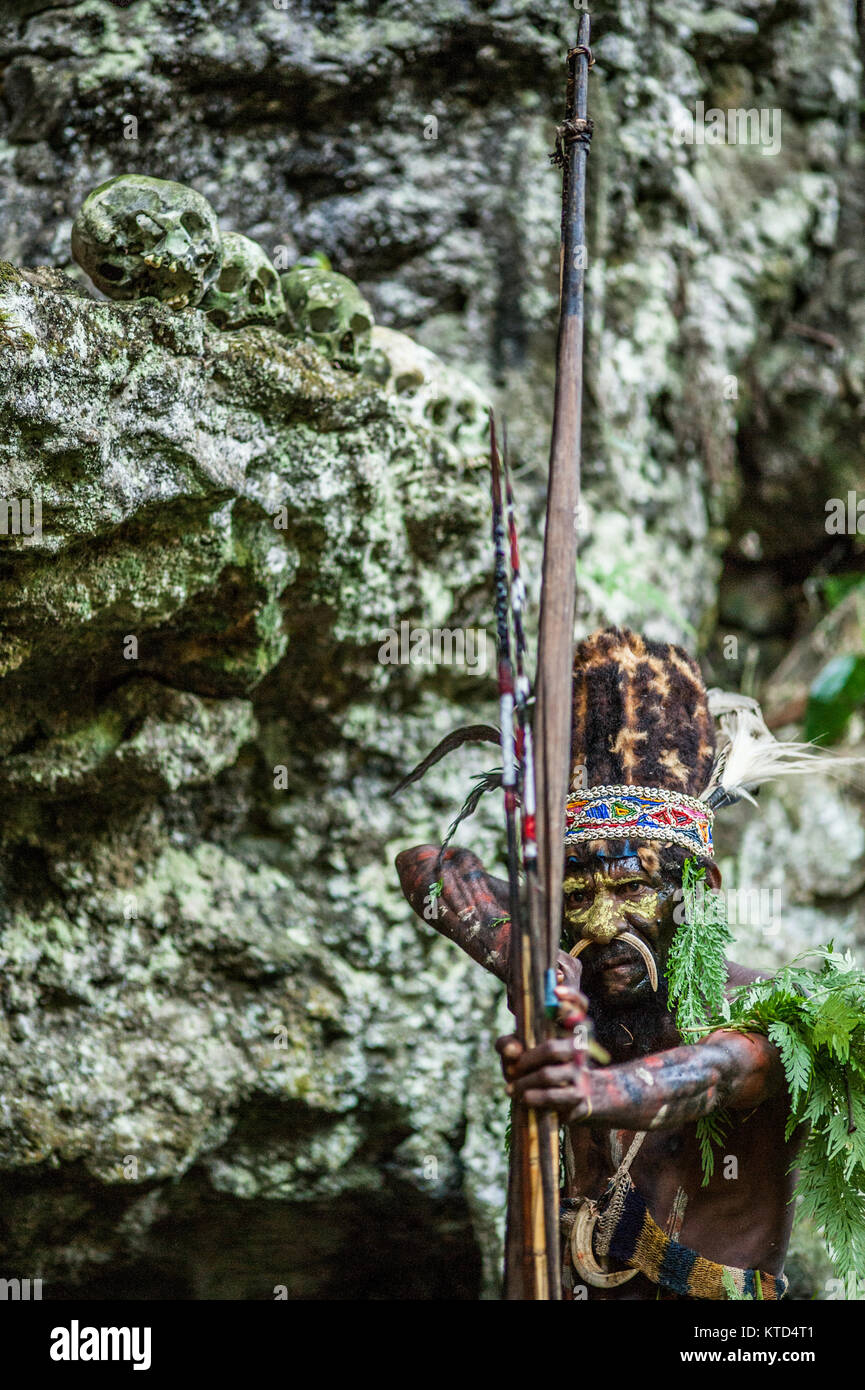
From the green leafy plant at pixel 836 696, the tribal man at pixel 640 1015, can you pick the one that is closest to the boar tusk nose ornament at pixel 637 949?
the tribal man at pixel 640 1015

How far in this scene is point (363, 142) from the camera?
346 cm

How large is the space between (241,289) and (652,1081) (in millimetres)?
1681

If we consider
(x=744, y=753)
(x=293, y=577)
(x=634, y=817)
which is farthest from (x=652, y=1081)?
(x=293, y=577)

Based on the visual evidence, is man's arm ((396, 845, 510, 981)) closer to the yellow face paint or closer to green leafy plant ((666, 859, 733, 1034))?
the yellow face paint

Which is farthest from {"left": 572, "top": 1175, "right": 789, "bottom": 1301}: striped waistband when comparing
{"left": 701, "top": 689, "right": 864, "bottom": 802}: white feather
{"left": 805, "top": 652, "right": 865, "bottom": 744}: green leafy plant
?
{"left": 805, "top": 652, "right": 865, "bottom": 744}: green leafy plant

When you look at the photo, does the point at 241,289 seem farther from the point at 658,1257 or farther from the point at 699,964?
the point at 658,1257

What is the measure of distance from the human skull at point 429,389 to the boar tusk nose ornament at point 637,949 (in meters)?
1.33

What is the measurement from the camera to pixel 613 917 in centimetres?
224

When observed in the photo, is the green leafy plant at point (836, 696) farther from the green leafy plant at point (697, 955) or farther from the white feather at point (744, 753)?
the green leafy plant at point (697, 955)

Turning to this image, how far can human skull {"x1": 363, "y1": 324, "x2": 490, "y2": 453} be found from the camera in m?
3.01

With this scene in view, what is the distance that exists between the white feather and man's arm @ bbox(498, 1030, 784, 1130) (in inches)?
20.8
